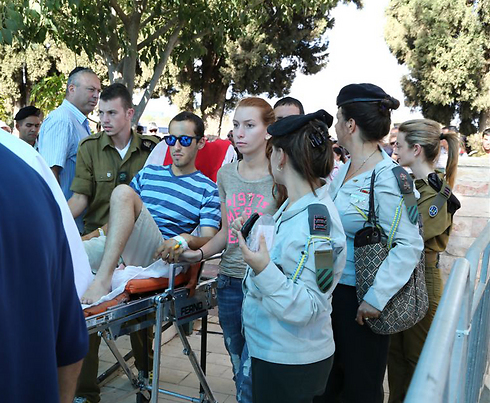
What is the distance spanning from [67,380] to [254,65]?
2339cm

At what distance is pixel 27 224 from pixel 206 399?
274 centimetres

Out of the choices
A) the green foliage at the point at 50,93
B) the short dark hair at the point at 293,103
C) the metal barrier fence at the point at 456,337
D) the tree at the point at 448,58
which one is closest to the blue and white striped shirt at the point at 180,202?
the short dark hair at the point at 293,103

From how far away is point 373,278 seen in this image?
247cm

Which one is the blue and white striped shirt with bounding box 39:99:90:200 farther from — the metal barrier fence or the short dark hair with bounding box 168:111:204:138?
the metal barrier fence

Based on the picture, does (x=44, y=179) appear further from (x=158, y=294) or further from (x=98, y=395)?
(x=98, y=395)

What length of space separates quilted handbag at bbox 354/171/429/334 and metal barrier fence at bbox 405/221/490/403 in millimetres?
310

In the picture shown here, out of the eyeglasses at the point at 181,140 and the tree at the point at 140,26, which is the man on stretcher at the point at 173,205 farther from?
the tree at the point at 140,26

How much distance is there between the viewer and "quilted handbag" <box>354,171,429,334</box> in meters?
2.47

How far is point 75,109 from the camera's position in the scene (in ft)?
13.9

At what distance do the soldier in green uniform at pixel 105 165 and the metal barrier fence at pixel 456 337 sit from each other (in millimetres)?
2234

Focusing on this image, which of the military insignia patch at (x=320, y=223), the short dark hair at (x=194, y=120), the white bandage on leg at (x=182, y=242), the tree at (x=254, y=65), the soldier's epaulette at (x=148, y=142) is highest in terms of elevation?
the tree at (x=254, y=65)

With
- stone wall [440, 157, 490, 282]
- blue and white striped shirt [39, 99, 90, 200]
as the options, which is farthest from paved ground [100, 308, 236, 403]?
stone wall [440, 157, 490, 282]

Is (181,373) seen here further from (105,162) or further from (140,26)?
(140,26)

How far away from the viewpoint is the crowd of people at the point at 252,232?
0.89 m
